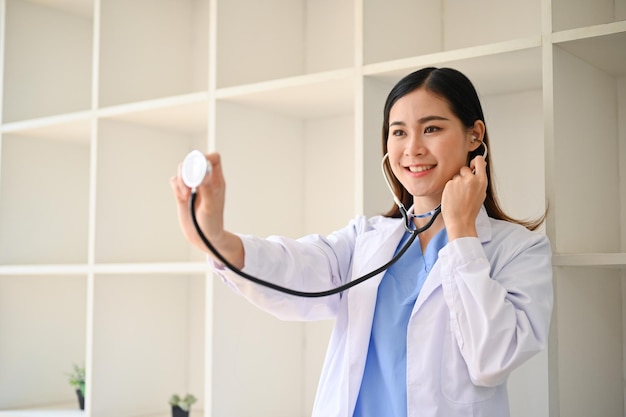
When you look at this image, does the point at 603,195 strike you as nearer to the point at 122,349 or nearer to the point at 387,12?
the point at 387,12

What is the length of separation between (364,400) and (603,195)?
0.76 metres

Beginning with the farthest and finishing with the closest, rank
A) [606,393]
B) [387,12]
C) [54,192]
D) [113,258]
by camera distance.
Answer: [54,192]
[113,258]
[387,12]
[606,393]

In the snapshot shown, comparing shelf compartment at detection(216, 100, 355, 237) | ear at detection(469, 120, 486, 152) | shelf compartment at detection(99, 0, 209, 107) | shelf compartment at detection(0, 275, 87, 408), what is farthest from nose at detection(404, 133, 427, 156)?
shelf compartment at detection(0, 275, 87, 408)

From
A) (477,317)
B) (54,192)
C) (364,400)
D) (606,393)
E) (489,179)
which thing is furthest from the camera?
(54,192)

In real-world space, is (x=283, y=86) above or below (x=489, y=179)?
above

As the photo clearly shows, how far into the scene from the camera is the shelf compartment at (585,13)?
5.39ft

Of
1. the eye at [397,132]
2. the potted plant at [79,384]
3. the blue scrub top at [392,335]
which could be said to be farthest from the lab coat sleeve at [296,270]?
the potted plant at [79,384]

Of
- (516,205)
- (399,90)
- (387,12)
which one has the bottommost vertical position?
(516,205)

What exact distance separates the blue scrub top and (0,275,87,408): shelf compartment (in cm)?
160

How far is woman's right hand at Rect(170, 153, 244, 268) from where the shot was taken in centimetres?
121

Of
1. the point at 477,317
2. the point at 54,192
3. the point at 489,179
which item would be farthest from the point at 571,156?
the point at 54,192

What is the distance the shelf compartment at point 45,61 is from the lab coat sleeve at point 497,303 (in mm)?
1943

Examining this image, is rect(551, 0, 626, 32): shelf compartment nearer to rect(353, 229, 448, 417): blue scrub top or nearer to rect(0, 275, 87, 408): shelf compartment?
rect(353, 229, 448, 417): blue scrub top

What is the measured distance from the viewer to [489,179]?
161 centimetres
